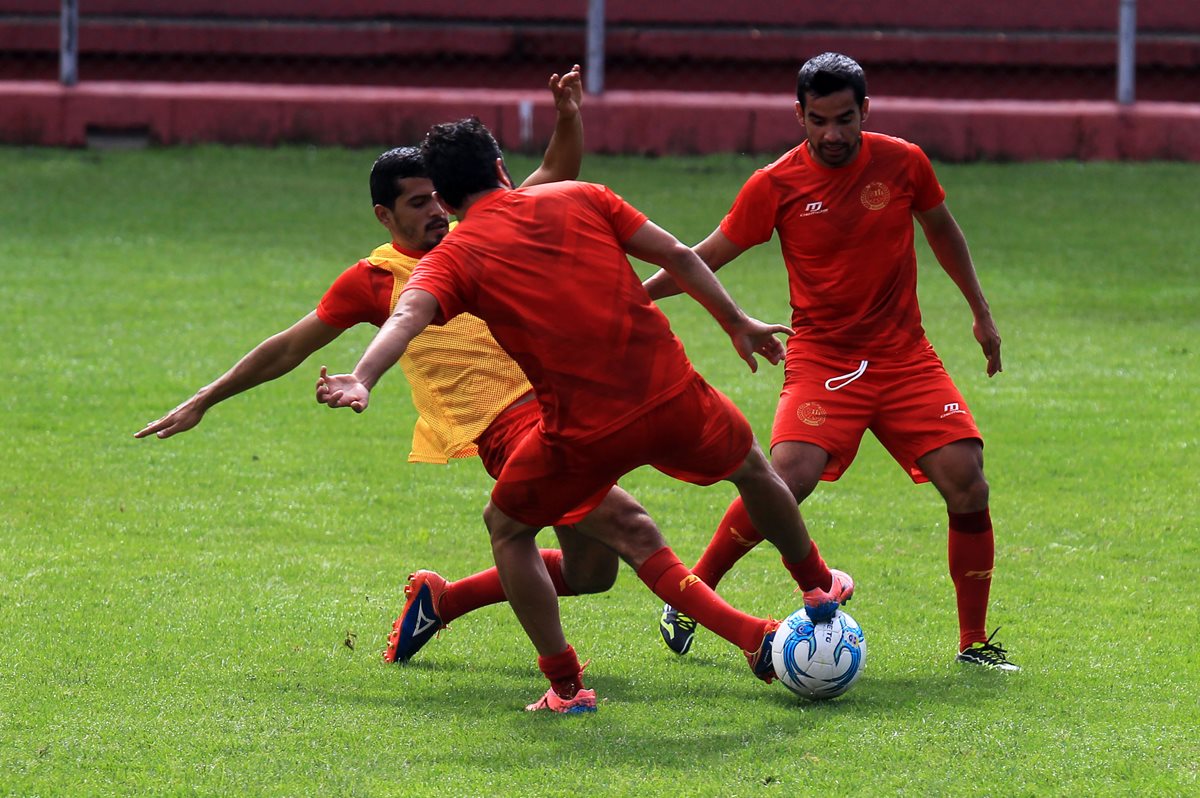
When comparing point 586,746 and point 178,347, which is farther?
point 178,347

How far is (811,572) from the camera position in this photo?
18.1ft

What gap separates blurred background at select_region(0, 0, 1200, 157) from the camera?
61.9 feet

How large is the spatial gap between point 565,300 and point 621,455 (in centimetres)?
49

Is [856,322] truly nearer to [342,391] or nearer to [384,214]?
[384,214]

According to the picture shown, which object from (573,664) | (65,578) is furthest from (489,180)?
(65,578)

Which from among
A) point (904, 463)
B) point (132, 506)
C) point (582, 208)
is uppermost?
point (582, 208)

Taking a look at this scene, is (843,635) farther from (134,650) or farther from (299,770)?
(134,650)

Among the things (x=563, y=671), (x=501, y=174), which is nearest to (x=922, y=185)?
(x=501, y=174)

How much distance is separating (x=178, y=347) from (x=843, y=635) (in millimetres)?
7207

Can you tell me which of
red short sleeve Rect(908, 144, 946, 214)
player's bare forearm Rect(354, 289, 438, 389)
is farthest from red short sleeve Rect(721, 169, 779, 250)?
player's bare forearm Rect(354, 289, 438, 389)

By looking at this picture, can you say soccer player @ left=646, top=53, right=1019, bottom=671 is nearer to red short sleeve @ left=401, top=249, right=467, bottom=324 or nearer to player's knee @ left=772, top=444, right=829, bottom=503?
player's knee @ left=772, top=444, right=829, bottom=503

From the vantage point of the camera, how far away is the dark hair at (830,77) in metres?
5.77

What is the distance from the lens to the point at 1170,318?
1252cm

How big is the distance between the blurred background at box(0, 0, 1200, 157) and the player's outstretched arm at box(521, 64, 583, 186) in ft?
44.6
